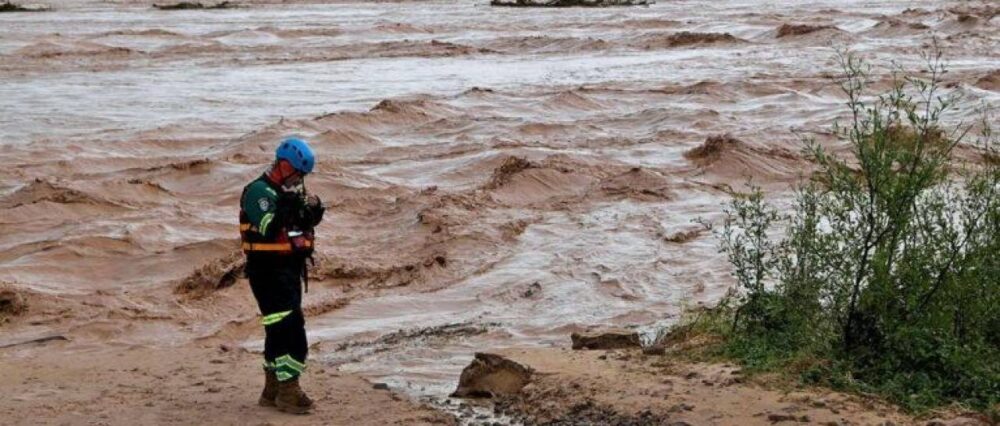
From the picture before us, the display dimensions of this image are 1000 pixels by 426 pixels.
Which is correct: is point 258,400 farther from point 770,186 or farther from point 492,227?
point 770,186

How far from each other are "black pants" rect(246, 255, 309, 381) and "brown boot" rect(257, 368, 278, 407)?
0.24 ft

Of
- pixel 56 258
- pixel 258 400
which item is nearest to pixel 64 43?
pixel 56 258

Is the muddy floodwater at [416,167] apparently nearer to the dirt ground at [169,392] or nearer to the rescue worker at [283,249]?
the dirt ground at [169,392]

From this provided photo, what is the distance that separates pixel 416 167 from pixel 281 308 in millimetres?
9900

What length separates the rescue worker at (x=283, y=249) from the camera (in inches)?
317

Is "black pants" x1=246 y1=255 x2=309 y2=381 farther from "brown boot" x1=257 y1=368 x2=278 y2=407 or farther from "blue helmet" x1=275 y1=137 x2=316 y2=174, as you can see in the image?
"blue helmet" x1=275 y1=137 x2=316 y2=174

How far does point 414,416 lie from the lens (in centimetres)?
841

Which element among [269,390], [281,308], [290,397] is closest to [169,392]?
[269,390]

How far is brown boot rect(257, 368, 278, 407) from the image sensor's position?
8.41 meters

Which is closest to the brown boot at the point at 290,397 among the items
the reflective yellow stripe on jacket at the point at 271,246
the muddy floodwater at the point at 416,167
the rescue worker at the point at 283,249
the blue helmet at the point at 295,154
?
the rescue worker at the point at 283,249

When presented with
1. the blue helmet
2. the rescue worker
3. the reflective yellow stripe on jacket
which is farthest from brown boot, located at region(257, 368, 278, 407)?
the blue helmet

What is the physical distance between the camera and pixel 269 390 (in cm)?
847

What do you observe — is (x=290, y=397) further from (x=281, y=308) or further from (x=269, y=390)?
(x=281, y=308)

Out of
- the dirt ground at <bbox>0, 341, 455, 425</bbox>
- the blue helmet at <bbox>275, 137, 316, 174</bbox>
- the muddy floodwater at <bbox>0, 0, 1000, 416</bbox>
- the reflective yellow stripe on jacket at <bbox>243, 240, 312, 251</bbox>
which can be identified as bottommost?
the muddy floodwater at <bbox>0, 0, 1000, 416</bbox>
